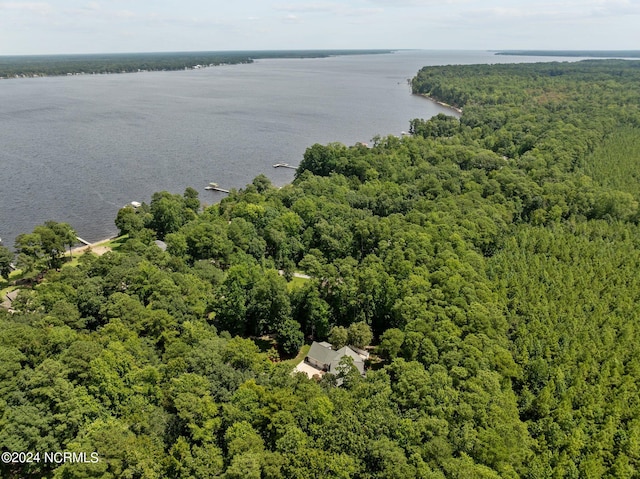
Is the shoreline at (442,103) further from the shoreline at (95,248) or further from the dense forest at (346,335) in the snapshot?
the shoreline at (95,248)

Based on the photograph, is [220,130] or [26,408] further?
[220,130]

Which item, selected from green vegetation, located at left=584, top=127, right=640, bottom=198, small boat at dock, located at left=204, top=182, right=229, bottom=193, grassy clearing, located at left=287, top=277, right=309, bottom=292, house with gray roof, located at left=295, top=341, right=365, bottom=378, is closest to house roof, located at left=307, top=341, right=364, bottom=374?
house with gray roof, located at left=295, top=341, right=365, bottom=378

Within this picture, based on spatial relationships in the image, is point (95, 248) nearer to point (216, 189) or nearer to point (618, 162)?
point (216, 189)

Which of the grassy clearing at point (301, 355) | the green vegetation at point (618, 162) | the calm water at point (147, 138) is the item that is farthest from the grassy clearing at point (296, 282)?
the green vegetation at point (618, 162)

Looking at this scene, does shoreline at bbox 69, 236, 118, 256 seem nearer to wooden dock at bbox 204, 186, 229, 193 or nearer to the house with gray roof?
wooden dock at bbox 204, 186, 229, 193

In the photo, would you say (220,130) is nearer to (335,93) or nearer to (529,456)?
(335,93)

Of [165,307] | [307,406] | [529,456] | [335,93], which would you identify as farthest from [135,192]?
[335,93]
